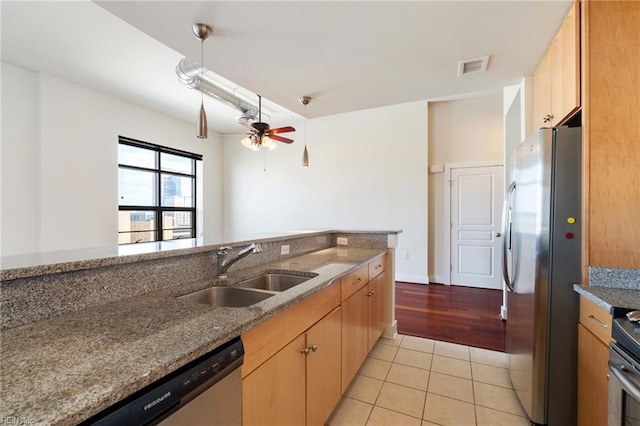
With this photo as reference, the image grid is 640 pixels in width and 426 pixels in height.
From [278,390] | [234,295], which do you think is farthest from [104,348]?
[234,295]

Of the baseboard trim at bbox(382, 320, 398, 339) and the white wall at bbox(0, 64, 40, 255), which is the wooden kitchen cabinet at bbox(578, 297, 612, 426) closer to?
the baseboard trim at bbox(382, 320, 398, 339)

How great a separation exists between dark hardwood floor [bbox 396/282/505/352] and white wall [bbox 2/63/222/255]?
4575 millimetres

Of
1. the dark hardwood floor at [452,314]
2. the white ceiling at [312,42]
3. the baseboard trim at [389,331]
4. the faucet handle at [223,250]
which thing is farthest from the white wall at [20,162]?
the dark hardwood floor at [452,314]

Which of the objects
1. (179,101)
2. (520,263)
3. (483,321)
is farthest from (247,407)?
(179,101)

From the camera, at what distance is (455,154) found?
15.8 ft

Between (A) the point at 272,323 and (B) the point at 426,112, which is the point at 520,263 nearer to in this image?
(A) the point at 272,323

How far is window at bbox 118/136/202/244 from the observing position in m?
4.74

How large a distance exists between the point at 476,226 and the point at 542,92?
2.95m

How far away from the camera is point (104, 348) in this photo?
0.76 meters

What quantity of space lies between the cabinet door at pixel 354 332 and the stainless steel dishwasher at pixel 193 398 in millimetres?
988

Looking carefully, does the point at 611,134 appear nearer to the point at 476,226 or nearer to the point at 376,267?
the point at 376,267

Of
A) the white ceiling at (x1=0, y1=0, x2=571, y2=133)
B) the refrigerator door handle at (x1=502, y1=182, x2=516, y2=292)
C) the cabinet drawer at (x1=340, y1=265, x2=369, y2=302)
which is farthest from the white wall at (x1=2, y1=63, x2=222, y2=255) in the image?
the refrigerator door handle at (x1=502, y1=182, x2=516, y2=292)

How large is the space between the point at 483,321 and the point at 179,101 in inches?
214

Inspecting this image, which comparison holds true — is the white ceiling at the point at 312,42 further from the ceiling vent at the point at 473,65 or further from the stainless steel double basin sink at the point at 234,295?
the stainless steel double basin sink at the point at 234,295
